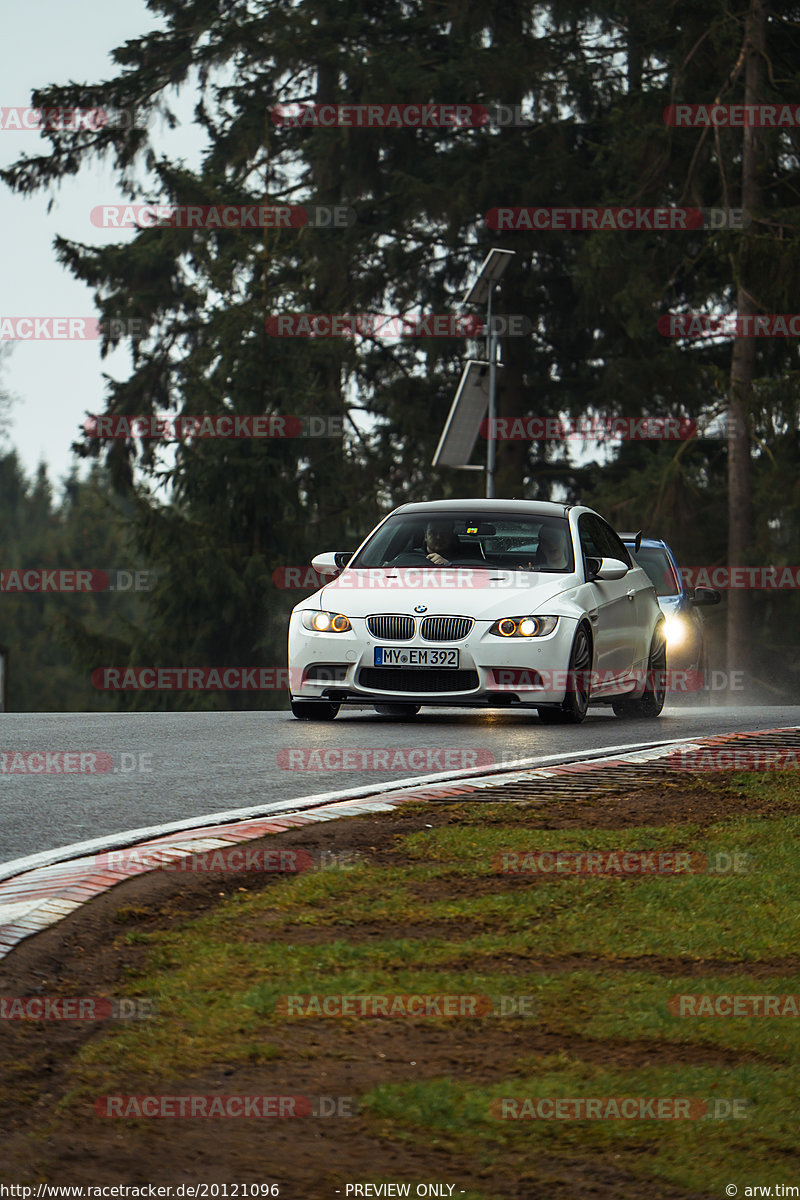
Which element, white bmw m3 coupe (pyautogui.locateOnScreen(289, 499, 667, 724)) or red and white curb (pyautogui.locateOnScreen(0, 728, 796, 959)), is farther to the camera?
white bmw m3 coupe (pyautogui.locateOnScreen(289, 499, 667, 724))

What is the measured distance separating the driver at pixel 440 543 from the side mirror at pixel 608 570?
1069mm

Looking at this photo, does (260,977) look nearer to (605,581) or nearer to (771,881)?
(771,881)

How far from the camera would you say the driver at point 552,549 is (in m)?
13.6

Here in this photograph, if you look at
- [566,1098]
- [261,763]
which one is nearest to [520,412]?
[261,763]

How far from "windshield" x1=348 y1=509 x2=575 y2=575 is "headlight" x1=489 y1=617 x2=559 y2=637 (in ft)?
3.08

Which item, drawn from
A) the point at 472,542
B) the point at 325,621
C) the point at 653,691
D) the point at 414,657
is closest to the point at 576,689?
the point at 414,657

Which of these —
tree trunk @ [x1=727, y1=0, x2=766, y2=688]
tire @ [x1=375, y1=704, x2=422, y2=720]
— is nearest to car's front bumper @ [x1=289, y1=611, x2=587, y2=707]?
tire @ [x1=375, y1=704, x2=422, y2=720]

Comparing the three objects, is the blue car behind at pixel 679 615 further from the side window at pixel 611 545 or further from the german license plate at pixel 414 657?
the german license plate at pixel 414 657

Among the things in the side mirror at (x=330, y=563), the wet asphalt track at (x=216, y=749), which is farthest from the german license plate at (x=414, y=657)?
the side mirror at (x=330, y=563)

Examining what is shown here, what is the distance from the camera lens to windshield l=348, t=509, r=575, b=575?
44.5ft

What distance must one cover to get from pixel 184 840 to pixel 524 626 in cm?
579

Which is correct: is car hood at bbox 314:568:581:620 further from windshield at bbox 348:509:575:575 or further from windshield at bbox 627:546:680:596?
windshield at bbox 627:546:680:596

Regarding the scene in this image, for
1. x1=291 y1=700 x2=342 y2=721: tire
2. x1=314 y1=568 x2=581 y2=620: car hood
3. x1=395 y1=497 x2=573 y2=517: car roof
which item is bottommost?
x1=291 y1=700 x2=342 y2=721: tire

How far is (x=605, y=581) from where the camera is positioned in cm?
1383
